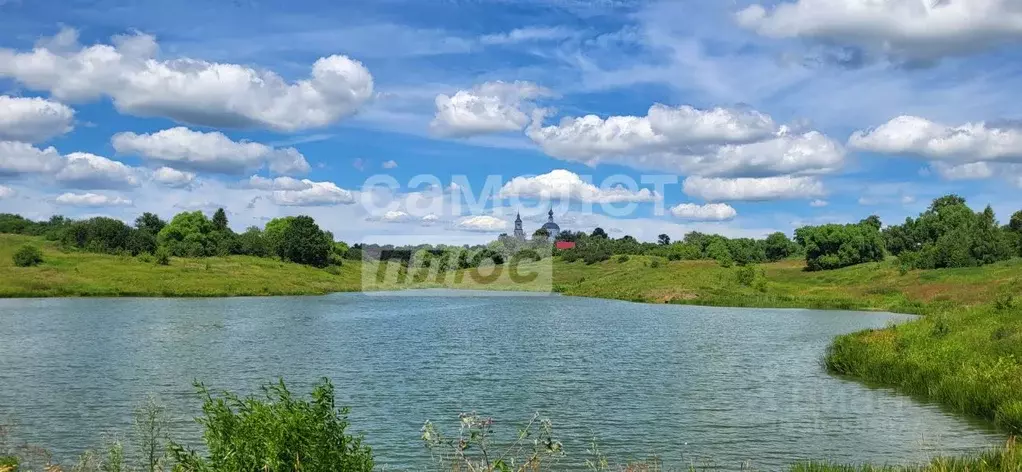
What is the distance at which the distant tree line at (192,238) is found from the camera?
14138cm

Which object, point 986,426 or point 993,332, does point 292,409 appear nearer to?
point 986,426

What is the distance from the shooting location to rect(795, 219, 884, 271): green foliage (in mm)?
168625

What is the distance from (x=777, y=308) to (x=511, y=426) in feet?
287

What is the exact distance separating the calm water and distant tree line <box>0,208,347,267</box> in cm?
7598

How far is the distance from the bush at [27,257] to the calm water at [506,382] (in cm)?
4797

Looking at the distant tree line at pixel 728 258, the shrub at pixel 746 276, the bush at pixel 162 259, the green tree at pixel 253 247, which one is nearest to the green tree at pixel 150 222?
the distant tree line at pixel 728 258

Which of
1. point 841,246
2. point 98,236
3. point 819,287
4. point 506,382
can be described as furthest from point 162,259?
point 841,246

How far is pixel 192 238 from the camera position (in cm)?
16838

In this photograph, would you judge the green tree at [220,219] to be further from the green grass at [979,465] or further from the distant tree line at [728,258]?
the green grass at [979,465]

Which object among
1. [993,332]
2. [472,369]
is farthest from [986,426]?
[472,369]

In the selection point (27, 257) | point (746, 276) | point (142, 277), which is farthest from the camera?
point (746, 276)

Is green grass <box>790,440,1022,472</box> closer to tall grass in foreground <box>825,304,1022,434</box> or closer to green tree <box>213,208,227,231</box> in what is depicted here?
tall grass in foreground <box>825,304,1022,434</box>

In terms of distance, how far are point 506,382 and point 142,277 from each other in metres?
94.3

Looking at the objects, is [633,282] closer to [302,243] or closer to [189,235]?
[302,243]
